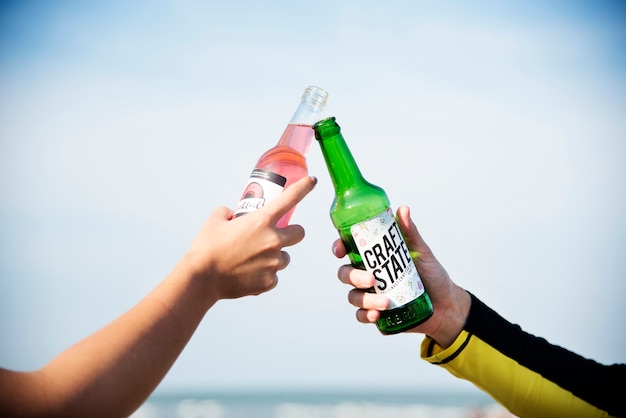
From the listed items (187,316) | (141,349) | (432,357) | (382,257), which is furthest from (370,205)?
(141,349)

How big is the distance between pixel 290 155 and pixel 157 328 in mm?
1010

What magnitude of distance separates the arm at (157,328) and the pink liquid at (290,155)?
1.30 feet

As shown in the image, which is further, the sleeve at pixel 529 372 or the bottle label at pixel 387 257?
the sleeve at pixel 529 372

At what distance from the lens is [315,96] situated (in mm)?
2219

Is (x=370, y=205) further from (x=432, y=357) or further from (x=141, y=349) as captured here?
(x=141, y=349)

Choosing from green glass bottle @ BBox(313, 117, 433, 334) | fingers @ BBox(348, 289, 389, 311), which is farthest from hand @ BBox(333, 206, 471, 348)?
fingers @ BBox(348, 289, 389, 311)

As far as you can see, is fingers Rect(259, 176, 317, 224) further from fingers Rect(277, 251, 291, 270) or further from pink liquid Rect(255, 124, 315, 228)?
pink liquid Rect(255, 124, 315, 228)

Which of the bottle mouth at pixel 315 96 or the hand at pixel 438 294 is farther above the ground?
the bottle mouth at pixel 315 96

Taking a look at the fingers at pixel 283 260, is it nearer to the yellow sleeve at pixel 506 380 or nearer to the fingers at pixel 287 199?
the fingers at pixel 287 199

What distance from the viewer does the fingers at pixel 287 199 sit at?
67.6 inches

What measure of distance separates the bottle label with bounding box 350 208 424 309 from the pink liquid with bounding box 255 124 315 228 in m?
0.42

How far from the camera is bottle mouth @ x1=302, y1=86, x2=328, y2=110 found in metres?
2.21

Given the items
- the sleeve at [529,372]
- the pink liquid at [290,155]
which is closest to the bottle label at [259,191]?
the pink liquid at [290,155]

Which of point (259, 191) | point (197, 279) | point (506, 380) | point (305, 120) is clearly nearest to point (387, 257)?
point (259, 191)
